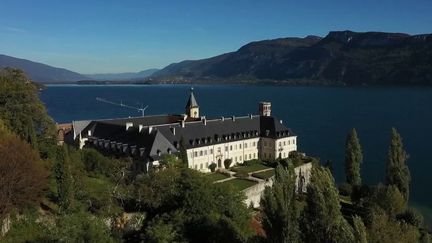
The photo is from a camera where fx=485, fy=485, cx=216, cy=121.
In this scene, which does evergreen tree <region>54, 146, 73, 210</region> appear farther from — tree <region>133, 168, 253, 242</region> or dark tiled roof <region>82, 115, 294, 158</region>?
dark tiled roof <region>82, 115, 294, 158</region>

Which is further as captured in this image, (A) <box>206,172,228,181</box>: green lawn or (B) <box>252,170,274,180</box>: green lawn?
(B) <box>252,170,274,180</box>: green lawn

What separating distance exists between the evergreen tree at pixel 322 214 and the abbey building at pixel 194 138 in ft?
110

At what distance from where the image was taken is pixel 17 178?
31.7 m

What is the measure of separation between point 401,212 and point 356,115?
110 metres

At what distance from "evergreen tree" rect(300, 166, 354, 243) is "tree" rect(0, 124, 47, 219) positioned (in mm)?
17794

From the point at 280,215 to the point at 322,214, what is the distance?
260 cm

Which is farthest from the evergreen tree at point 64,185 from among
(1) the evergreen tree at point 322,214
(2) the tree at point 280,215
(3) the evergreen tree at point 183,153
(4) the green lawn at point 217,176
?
(4) the green lawn at point 217,176

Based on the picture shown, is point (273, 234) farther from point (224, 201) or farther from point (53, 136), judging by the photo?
point (53, 136)

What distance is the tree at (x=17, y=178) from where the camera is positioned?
101 ft

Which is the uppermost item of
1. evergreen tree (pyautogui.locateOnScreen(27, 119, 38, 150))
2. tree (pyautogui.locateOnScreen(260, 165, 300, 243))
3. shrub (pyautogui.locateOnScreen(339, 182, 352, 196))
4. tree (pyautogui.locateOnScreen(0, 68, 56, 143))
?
tree (pyautogui.locateOnScreen(0, 68, 56, 143))

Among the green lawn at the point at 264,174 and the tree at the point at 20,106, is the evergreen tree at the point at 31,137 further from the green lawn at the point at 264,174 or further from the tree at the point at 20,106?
the green lawn at the point at 264,174

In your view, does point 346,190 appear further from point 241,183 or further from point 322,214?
point 322,214

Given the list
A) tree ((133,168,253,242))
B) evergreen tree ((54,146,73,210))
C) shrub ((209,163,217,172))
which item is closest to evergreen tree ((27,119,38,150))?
evergreen tree ((54,146,73,210))

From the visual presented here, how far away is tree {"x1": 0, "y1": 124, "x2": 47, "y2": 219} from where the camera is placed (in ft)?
101
